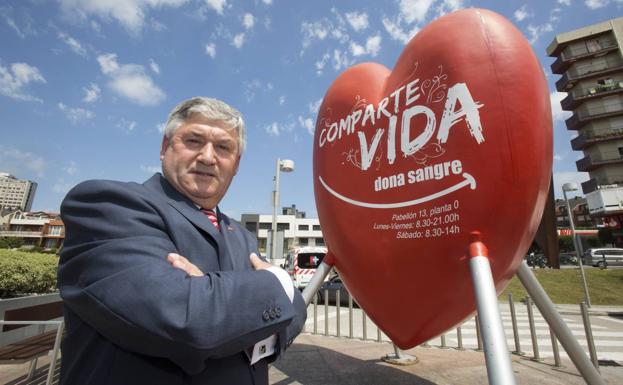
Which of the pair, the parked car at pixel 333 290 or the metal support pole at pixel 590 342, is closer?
the metal support pole at pixel 590 342

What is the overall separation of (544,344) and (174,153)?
9.10 metres

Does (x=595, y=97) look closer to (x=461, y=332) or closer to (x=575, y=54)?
(x=575, y=54)

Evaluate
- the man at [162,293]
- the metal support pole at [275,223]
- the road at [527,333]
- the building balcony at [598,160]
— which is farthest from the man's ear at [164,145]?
the building balcony at [598,160]

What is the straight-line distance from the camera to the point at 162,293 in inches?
37.2

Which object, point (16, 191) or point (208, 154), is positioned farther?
point (16, 191)

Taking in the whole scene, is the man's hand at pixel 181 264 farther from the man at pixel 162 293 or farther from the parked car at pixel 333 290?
the parked car at pixel 333 290

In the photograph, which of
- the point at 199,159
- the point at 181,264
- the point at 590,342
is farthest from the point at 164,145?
the point at 590,342

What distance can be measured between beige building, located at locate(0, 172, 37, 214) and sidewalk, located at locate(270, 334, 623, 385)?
7793 inches

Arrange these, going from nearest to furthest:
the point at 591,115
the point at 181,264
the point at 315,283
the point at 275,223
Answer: the point at 181,264
the point at 315,283
the point at 275,223
the point at 591,115

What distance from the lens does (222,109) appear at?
1612 mm

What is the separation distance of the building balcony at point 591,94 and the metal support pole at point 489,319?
165 ft

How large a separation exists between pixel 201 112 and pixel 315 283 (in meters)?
1.94

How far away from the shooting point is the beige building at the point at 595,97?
124 ft

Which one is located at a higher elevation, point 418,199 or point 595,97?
point 595,97
